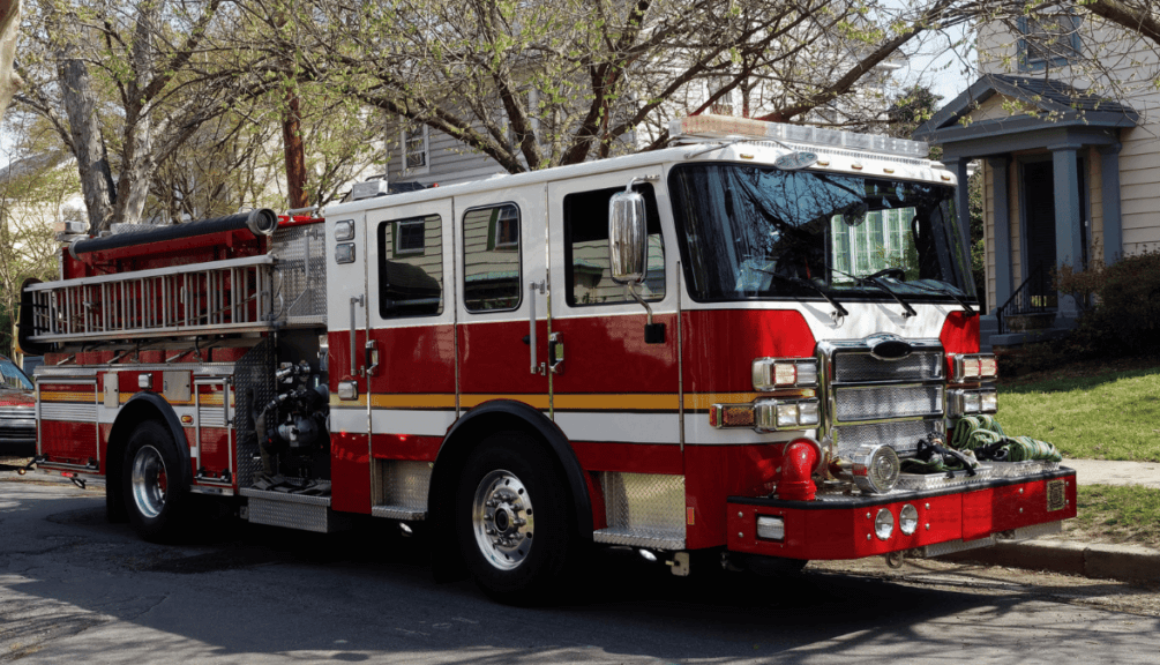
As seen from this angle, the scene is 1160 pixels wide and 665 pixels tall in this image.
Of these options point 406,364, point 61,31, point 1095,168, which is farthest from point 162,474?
point 1095,168

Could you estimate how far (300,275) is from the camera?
8.81 m

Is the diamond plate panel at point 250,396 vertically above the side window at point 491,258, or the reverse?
the side window at point 491,258

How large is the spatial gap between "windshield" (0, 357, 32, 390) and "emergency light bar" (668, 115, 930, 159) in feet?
44.7

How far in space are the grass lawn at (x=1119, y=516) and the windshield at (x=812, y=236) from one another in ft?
6.64

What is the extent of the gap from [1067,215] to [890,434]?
13391 mm

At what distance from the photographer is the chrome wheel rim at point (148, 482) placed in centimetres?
999

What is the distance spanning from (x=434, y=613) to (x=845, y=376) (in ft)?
8.88

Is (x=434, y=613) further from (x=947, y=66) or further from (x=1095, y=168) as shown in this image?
(x=1095, y=168)

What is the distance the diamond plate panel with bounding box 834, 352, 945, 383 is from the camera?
6.39 m

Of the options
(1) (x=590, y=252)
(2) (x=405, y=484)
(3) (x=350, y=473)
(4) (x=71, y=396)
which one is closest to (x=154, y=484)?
(4) (x=71, y=396)

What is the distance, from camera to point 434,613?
23.2 feet

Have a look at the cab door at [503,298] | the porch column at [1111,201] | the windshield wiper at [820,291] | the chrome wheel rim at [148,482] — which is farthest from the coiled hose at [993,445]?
the porch column at [1111,201]

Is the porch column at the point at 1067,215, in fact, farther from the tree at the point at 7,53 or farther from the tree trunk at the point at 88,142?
the tree at the point at 7,53

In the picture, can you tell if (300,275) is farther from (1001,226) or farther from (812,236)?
(1001,226)
